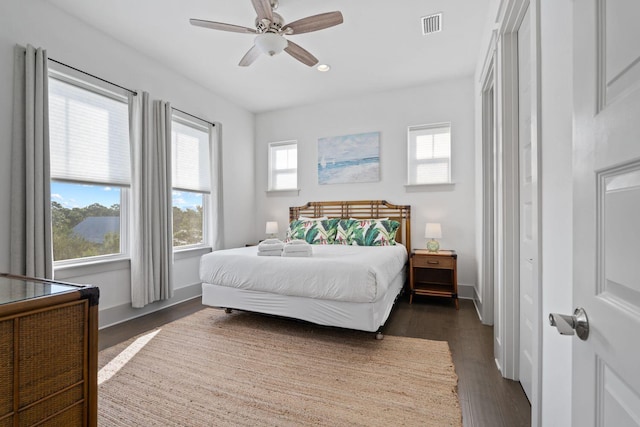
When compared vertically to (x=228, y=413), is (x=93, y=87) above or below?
A: above

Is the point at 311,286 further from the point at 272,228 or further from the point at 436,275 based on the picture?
the point at 272,228

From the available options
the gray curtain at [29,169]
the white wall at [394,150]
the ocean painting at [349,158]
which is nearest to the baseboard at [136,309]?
the gray curtain at [29,169]

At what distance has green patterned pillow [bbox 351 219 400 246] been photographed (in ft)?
12.6

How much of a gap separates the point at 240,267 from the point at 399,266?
1732 millimetres

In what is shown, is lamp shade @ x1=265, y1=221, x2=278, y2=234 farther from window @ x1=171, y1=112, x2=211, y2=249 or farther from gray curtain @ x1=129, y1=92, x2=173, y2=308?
gray curtain @ x1=129, y1=92, x2=173, y2=308


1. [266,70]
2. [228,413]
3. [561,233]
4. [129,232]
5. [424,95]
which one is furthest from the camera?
[424,95]

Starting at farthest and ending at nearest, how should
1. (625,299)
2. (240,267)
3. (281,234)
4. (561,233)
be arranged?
(281,234)
(240,267)
(561,233)
(625,299)

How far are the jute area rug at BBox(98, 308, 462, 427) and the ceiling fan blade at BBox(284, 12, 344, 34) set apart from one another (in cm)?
257

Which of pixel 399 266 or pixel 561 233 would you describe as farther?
pixel 399 266

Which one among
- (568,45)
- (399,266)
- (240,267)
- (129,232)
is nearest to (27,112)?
(129,232)

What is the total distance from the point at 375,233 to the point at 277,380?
91.7 inches

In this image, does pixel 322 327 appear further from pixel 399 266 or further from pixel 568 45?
pixel 568 45

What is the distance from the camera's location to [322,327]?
2863 mm

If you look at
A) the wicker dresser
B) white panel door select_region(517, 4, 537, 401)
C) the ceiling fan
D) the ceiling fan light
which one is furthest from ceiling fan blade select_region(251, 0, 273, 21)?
the wicker dresser
